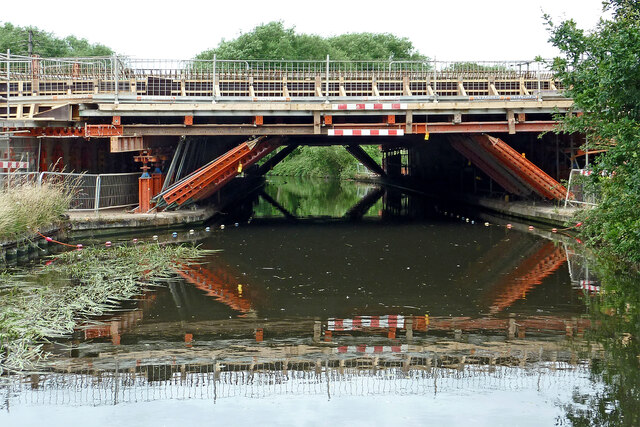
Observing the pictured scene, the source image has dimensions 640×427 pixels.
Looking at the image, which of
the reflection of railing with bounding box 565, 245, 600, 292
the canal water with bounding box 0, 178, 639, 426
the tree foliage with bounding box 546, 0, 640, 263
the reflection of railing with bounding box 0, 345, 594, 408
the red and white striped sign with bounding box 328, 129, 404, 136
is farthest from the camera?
the red and white striped sign with bounding box 328, 129, 404, 136

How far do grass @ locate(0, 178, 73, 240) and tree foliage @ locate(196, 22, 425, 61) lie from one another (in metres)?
38.8

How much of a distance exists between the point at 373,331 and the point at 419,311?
1445 millimetres

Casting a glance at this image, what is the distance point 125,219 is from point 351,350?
14.2 m

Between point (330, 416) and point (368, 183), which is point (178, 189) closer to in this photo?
point (330, 416)

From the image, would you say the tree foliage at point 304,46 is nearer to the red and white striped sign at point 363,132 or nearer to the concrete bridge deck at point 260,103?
the concrete bridge deck at point 260,103

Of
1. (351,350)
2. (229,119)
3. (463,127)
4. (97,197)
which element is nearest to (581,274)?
(351,350)

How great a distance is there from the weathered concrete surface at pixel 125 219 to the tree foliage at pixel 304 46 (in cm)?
3470

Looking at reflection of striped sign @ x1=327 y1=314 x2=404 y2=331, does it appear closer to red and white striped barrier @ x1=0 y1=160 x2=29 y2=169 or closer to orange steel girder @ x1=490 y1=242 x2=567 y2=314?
orange steel girder @ x1=490 y1=242 x2=567 y2=314

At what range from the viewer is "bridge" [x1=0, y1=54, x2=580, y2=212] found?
24516 mm

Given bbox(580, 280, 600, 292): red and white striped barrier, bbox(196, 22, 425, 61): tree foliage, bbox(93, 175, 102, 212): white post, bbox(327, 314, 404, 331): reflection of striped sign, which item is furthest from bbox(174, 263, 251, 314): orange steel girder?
bbox(196, 22, 425, 61): tree foliage

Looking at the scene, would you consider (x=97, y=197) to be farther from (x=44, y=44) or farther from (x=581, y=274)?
(x=44, y=44)

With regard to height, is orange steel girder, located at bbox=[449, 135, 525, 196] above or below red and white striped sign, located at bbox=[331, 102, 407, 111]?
below

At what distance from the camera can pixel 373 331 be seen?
37.1ft

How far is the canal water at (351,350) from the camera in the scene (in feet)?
26.5
